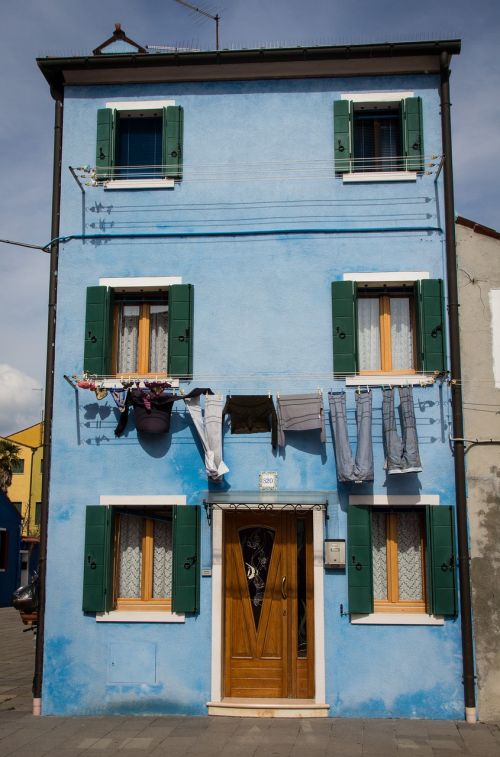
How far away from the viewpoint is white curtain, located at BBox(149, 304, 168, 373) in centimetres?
1173

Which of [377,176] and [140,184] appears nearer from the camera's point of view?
[377,176]

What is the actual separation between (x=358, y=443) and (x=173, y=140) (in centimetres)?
496

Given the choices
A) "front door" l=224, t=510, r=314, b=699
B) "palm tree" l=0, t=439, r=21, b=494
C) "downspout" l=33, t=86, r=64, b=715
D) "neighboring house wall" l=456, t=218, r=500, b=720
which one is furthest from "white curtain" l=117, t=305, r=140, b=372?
"palm tree" l=0, t=439, r=21, b=494

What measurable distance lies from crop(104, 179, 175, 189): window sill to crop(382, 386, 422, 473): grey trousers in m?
4.18

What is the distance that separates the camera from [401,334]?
1152cm

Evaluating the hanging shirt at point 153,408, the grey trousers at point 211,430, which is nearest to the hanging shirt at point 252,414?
the grey trousers at point 211,430

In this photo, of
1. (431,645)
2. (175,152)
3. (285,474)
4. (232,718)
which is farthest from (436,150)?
(232,718)

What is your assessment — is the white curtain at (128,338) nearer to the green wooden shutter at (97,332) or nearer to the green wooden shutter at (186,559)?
the green wooden shutter at (97,332)

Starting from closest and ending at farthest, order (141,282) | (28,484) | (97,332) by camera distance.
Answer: (97,332), (141,282), (28,484)

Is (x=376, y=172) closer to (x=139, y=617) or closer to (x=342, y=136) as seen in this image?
(x=342, y=136)

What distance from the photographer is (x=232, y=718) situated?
10.4 m

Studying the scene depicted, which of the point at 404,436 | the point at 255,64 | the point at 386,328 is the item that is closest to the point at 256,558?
the point at 404,436

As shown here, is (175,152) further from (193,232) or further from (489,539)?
(489,539)

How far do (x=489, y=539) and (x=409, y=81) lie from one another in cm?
638
